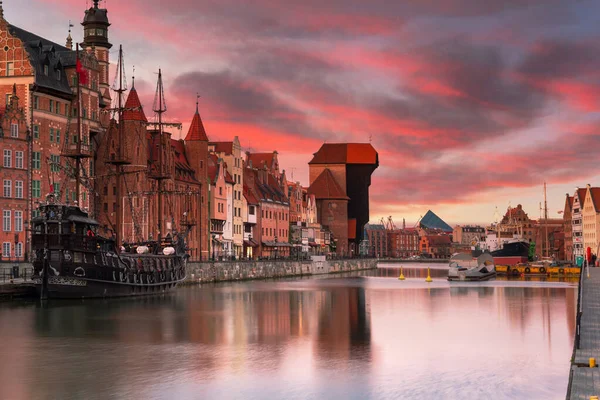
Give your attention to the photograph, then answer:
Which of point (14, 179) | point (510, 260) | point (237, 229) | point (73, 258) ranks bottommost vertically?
point (510, 260)

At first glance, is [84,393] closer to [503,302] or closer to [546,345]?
[546,345]

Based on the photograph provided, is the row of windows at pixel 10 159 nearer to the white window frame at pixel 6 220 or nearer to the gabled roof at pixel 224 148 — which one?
the white window frame at pixel 6 220

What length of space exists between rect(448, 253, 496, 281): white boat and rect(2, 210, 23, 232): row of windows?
6465 cm

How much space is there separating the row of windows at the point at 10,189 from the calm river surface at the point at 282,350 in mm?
21208

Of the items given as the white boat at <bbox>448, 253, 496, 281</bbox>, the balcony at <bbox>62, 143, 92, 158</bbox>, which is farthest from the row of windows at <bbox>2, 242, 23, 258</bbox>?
the white boat at <bbox>448, 253, 496, 281</bbox>

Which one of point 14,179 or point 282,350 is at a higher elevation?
point 14,179

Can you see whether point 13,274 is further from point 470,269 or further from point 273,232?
point 273,232

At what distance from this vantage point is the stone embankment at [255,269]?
10788 centimetres

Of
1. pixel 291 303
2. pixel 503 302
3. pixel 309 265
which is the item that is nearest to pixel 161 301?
pixel 291 303

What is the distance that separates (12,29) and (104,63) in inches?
857

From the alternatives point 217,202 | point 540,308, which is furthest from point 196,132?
point 540,308

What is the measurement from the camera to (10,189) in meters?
85.9

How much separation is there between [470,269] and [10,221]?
67275mm

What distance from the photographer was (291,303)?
7412 centimetres
